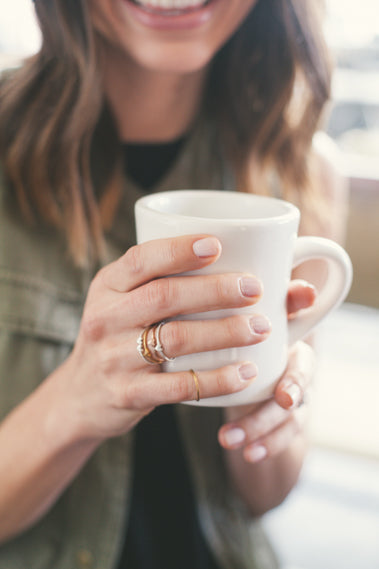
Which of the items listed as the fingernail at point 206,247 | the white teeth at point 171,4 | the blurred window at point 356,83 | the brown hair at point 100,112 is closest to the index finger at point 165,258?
the fingernail at point 206,247

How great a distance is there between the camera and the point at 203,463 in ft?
2.55

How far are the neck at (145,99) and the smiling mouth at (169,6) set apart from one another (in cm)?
17

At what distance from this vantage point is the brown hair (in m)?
0.69

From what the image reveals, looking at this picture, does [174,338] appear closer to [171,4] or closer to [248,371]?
[248,371]

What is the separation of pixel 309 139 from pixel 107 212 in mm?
392

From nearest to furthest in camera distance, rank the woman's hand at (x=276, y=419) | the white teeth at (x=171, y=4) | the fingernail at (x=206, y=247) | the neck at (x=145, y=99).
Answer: the fingernail at (x=206, y=247) < the woman's hand at (x=276, y=419) < the white teeth at (x=171, y=4) < the neck at (x=145, y=99)

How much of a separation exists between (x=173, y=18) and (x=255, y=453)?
56cm

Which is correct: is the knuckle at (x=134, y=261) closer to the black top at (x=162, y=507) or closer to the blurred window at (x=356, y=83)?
the black top at (x=162, y=507)

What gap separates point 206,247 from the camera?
35 centimetres

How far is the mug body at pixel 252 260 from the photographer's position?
363 mm

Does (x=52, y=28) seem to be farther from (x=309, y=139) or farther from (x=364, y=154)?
(x=364, y=154)

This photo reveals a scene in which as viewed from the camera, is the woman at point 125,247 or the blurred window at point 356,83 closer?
the woman at point 125,247

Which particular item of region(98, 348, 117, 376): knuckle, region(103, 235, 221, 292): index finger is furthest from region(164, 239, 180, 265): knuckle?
region(98, 348, 117, 376): knuckle

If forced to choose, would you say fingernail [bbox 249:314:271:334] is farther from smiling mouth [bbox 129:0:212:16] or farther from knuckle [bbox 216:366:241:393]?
smiling mouth [bbox 129:0:212:16]
